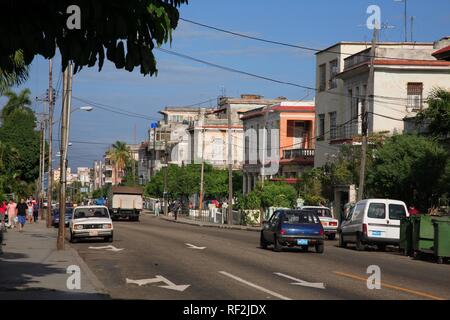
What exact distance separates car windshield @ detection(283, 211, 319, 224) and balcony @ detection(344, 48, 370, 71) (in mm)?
23689

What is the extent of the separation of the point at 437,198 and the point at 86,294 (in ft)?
98.1

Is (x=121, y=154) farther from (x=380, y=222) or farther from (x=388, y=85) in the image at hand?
(x=380, y=222)

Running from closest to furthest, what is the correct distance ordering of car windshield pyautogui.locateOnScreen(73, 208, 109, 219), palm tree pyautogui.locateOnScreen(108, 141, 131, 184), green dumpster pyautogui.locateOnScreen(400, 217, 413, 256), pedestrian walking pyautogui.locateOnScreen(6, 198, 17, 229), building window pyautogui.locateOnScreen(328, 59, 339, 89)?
green dumpster pyautogui.locateOnScreen(400, 217, 413, 256), car windshield pyautogui.locateOnScreen(73, 208, 109, 219), pedestrian walking pyautogui.locateOnScreen(6, 198, 17, 229), building window pyautogui.locateOnScreen(328, 59, 339, 89), palm tree pyautogui.locateOnScreen(108, 141, 131, 184)

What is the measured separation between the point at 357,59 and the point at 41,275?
39.6 m

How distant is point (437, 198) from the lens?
42.0 m

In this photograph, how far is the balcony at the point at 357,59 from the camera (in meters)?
53.7

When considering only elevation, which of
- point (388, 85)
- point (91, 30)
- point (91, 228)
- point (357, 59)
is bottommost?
point (91, 228)

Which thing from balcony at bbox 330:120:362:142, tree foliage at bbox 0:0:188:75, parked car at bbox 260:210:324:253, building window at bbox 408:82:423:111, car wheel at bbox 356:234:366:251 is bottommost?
car wheel at bbox 356:234:366:251

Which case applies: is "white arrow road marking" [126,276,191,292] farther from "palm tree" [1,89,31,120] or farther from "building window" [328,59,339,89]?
"palm tree" [1,89,31,120]

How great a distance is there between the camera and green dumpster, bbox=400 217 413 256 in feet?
96.3

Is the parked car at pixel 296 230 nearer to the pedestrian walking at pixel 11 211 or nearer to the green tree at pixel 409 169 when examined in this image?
the green tree at pixel 409 169

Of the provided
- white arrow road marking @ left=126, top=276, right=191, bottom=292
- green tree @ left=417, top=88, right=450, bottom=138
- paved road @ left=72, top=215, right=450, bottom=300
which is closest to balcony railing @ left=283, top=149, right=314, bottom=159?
green tree @ left=417, top=88, right=450, bottom=138

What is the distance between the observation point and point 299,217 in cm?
3078

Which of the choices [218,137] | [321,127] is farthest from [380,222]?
[218,137]
